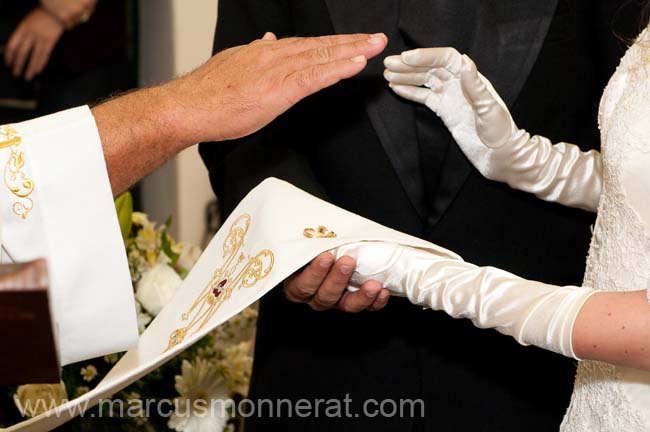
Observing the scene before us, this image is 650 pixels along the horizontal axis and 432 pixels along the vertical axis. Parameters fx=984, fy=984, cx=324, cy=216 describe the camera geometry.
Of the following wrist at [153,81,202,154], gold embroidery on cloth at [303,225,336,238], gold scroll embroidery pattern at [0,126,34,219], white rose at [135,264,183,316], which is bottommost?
white rose at [135,264,183,316]

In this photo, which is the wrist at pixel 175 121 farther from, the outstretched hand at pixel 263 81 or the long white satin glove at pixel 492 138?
the long white satin glove at pixel 492 138

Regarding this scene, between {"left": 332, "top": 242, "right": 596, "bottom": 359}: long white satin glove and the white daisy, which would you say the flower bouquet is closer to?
the white daisy

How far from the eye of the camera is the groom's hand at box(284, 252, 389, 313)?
4.88 ft

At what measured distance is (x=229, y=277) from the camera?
155 cm

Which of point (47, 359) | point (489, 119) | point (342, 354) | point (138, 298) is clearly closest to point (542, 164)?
point (489, 119)

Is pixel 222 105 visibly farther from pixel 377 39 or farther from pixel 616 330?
pixel 616 330

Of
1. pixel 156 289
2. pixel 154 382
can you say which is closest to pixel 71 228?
pixel 156 289

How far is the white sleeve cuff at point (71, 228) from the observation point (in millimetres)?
1536

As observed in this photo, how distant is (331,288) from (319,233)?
92 mm

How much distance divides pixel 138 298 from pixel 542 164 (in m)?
0.82

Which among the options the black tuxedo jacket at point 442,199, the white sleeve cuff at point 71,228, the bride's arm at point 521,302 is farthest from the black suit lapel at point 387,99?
the white sleeve cuff at point 71,228

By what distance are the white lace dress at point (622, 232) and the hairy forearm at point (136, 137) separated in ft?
2.29

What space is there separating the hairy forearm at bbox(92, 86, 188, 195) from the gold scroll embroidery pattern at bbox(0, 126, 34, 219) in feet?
0.47

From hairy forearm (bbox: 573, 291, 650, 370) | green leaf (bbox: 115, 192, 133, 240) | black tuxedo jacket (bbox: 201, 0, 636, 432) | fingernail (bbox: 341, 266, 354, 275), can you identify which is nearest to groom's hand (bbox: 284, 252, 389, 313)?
fingernail (bbox: 341, 266, 354, 275)
